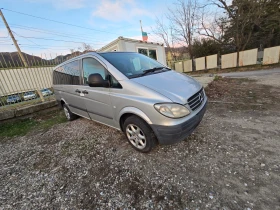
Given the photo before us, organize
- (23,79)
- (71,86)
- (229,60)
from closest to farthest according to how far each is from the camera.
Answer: (71,86)
(23,79)
(229,60)

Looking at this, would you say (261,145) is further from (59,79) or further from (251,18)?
(251,18)

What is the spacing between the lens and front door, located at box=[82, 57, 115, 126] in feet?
8.41

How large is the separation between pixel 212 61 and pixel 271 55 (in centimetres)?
508

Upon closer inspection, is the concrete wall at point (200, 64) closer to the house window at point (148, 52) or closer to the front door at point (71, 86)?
the house window at point (148, 52)

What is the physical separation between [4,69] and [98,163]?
4.92 metres

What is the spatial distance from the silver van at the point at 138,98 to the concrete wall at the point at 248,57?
1429 centimetres

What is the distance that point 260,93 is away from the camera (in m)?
4.76

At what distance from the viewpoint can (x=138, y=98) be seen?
6.81 feet

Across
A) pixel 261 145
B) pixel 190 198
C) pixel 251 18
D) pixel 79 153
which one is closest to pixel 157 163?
pixel 190 198

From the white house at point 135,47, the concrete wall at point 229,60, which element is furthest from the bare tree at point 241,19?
the white house at point 135,47

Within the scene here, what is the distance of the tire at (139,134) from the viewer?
2.15 metres

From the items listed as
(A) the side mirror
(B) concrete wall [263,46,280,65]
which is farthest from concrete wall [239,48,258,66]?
(A) the side mirror

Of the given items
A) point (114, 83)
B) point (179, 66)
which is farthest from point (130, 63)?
point (179, 66)

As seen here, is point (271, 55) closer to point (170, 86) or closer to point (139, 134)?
point (170, 86)
